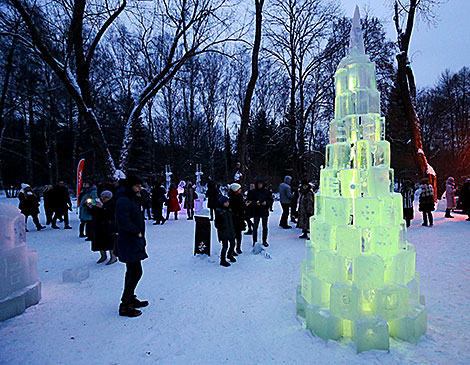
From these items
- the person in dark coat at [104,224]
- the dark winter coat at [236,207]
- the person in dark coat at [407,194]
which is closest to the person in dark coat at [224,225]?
the dark winter coat at [236,207]

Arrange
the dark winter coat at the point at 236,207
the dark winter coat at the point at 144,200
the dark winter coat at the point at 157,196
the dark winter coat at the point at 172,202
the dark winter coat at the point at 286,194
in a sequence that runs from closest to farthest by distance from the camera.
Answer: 1. the dark winter coat at the point at 236,207
2. the dark winter coat at the point at 286,194
3. the dark winter coat at the point at 144,200
4. the dark winter coat at the point at 157,196
5. the dark winter coat at the point at 172,202

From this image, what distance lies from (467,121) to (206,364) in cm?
3768

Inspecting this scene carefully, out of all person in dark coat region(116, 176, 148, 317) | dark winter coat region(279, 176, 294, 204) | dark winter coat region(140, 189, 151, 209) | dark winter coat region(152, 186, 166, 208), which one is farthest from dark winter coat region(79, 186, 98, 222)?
dark winter coat region(279, 176, 294, 204)

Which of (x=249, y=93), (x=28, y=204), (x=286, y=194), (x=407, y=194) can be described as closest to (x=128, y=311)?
(x=286, y=194)

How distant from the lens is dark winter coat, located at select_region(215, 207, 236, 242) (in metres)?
6.05

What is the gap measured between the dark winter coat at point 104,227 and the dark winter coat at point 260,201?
358cm

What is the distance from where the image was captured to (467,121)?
29547 mm

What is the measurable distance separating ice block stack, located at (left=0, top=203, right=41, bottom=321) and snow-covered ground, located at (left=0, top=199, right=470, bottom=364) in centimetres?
19

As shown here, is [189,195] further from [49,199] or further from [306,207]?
[306,207]

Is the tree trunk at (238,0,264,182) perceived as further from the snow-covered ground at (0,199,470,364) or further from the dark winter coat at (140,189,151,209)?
the snow-covered ground at (0,199,470,364)

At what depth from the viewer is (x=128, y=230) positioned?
375 centimetres

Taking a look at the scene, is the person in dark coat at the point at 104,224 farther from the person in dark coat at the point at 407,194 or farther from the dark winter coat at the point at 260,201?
the person in dark coat at the point at 407,194

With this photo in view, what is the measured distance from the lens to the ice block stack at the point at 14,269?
3760mm

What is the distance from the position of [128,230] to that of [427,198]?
33.1 feet
